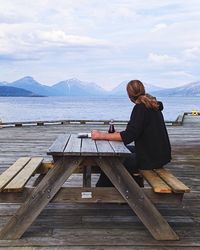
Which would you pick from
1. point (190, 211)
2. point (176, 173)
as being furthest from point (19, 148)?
point (190, 211)

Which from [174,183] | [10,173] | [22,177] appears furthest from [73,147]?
[174,183]

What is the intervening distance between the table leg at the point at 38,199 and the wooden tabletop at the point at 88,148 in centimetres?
16

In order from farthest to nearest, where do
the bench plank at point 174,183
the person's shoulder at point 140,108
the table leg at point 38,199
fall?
the person's shoulder at point 140,108 < the table leg at point 38,199 < the bench plank at point 174,183

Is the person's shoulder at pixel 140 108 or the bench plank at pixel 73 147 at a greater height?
the person's shoulder at pixel 140 108

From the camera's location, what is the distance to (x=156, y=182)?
13.6 ft

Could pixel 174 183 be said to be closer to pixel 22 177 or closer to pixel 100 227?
pixel 100 227

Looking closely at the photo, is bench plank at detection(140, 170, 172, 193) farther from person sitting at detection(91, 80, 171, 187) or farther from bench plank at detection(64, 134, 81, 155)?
bench plank at detection(64, 134, 81, 155)

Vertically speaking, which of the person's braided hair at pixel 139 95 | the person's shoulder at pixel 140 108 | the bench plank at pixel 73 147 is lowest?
the bench plank at pixel 73 147

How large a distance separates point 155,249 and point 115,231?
0.54 metres

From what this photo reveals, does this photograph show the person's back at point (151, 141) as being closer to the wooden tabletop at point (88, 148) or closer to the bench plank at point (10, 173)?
the wooden tabletop at point (88, 148)

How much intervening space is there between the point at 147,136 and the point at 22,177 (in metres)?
1.22

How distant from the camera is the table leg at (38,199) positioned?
3998mm

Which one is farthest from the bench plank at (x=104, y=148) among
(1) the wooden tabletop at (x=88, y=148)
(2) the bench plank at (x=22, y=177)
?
(2) the bench plank at (x=22, y=177)

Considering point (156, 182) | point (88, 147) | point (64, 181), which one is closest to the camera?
point (64, 181)
